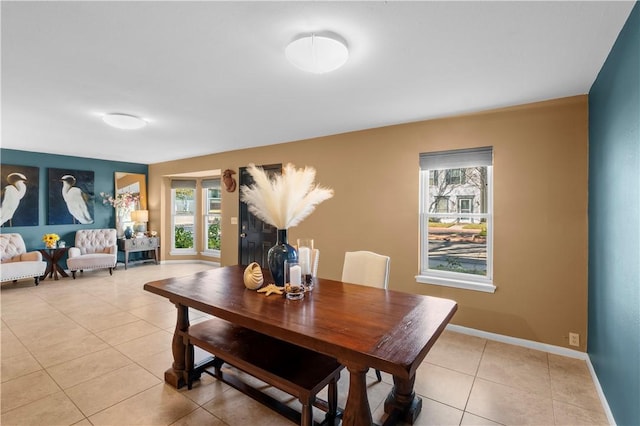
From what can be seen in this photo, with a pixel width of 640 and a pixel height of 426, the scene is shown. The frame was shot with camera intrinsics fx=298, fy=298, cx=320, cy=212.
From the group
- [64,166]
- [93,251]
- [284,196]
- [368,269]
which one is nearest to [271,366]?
[284,196]

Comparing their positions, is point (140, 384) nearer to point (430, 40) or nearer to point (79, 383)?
point (79, 383)

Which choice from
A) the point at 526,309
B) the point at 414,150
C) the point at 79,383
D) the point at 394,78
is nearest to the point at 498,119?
the point at 414,150

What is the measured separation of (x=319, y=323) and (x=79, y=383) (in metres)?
2.14

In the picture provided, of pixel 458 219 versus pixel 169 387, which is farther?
pixel 458 219

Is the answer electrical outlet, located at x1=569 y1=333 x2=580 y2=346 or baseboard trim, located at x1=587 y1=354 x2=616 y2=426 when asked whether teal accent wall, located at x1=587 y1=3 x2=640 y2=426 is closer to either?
baseboard trim, located at x1=587 y1=354 x2=616 y2=426

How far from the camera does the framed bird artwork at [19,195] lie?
204 inches

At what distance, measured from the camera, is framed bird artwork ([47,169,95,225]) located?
571 centimetres

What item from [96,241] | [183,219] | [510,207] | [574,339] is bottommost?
[574,339]

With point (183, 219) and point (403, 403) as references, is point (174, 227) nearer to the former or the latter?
point (183, 219)

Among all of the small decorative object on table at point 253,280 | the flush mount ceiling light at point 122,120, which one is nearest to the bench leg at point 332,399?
the small decorative object on table at point 253,280

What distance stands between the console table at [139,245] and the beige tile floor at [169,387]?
2901 mm

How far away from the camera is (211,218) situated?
7.21 meters

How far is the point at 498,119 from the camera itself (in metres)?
3.03

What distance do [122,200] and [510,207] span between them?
7350 mm
